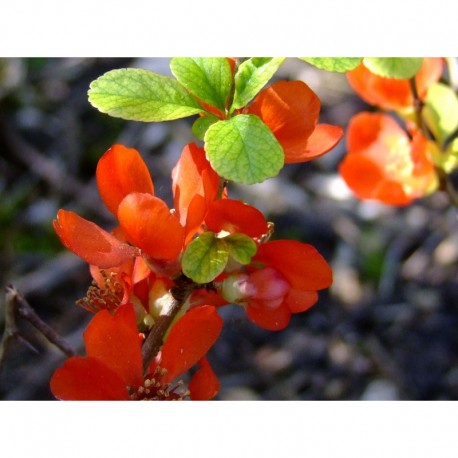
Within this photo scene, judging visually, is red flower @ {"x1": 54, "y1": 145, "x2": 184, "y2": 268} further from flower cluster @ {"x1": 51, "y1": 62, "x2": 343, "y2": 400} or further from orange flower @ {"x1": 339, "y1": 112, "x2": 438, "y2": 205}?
orange flower @ {"x1": 339, "y1": 112, "x2": 438, "y2": 205}

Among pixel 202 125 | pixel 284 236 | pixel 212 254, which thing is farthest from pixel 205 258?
pixel 284 236

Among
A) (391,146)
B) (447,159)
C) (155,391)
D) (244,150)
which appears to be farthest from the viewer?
(391,146)

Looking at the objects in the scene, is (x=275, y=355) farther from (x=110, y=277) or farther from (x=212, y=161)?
(x=212, y=161)

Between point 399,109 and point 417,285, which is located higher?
point 399,109

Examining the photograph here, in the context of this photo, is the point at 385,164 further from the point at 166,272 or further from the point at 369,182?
the point at 166,272

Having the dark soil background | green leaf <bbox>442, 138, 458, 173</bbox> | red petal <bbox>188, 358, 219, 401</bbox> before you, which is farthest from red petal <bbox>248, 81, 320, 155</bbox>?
the dark soil background

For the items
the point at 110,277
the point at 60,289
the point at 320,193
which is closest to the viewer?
the point at 110,277
